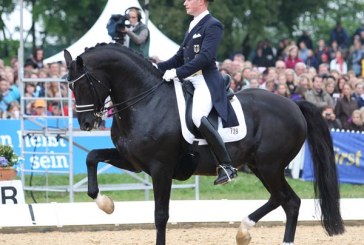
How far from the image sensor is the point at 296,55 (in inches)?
814

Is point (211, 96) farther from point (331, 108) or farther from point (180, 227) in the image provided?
point (331, 108)

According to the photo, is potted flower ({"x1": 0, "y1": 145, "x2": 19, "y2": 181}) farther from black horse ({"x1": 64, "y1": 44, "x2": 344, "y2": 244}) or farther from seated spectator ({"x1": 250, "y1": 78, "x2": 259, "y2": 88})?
seated spectator ({"x1": 250, "y1": 78, "x2": 259, "y2": 88})

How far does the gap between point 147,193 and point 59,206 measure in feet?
8.96

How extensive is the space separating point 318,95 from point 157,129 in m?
8.69

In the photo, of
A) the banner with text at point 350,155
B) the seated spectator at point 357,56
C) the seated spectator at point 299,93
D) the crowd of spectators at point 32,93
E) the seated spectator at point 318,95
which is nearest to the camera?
the banner with text at point 350,155

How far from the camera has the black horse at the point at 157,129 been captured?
890cm

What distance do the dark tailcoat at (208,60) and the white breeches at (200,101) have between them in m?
0.04

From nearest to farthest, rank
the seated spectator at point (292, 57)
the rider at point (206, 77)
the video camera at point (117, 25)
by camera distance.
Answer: the rider at point (206, 77)
the video camera at point (117, 25)
the seated spectator at point (292, 57)

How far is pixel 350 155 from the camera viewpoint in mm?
16125

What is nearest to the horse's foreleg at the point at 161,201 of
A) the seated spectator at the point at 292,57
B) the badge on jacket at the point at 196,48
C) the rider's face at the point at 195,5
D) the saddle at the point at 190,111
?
the saddle at the point at 190,111

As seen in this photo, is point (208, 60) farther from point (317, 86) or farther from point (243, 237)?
point (317, 86)

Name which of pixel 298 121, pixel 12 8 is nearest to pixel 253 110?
pixel 298 121

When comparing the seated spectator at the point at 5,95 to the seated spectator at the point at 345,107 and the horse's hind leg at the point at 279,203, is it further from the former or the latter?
the horse's hind leg at the point at 279,203

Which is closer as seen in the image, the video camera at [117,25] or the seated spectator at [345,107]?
the video camera at [117,25]
